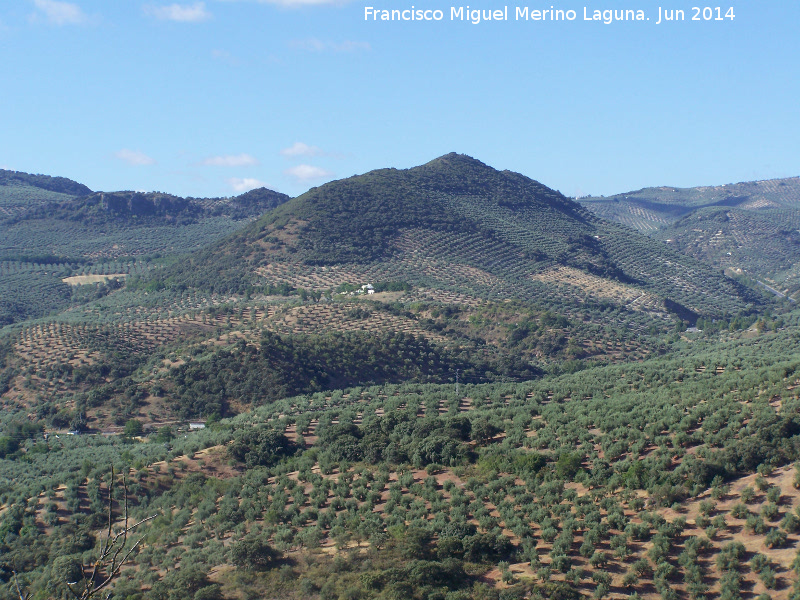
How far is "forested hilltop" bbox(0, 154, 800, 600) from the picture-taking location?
55.1 feet

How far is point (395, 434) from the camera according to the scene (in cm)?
2722

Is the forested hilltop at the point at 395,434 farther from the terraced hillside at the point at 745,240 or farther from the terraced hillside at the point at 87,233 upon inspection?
the terraced hillside at the point at 745,240

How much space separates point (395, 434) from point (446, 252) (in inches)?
2473

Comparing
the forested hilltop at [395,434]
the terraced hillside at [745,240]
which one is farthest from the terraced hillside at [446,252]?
the terraced hillside at [745,240]

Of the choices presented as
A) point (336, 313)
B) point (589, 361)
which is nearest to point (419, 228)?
point (336, 313)

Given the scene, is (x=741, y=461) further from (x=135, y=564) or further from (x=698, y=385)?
(x=135, y=564)

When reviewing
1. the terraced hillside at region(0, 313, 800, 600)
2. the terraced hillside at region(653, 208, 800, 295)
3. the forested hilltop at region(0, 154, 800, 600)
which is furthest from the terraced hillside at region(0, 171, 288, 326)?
the terraced hillside at region(653, 208, 800, 295)

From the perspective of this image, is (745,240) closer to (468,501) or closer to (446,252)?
(446,252)

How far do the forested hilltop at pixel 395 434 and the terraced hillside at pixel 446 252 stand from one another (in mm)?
816

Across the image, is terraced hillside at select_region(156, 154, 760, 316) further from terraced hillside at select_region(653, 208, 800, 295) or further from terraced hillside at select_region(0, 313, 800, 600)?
terraced hillside at select_region(0, 313, 800, 600)

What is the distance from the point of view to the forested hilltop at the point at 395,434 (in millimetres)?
16781

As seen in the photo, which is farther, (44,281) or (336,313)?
(44,281)

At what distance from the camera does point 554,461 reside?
22.6m

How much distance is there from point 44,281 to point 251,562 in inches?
3325
